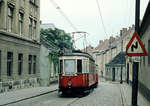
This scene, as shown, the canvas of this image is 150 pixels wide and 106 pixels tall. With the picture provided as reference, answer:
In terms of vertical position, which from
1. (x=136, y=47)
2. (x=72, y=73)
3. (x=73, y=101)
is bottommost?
(x=73, y=101)

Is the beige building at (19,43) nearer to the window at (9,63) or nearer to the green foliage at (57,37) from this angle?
the window at (9,63)

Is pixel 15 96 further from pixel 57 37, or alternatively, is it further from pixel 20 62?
pixel 57 37

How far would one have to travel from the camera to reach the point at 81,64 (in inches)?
784

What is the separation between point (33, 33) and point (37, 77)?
181 inches

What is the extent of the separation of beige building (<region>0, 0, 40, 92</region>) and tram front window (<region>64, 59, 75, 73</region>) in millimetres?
5210

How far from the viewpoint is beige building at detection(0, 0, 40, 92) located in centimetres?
2250

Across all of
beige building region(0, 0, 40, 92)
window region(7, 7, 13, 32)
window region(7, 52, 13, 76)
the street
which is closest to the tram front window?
the street

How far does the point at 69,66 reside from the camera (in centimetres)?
1966

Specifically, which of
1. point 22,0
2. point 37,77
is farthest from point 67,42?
point 22,0

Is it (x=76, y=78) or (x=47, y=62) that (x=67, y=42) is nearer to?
(x=47, y=62)

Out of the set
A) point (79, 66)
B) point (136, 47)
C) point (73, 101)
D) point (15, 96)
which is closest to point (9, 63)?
point (15, 96)

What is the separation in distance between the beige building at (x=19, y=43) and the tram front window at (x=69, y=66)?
5210mm

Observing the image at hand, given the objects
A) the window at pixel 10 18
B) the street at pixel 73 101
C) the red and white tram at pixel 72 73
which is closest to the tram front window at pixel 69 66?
the red and white tram at pixel 72 73

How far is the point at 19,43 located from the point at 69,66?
7509 mm
